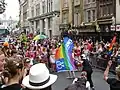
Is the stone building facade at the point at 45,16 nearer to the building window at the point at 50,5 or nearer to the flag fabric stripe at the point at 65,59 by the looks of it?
the building window at the point at 50,5

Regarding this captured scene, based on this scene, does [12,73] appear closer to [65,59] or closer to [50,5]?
[65,59]

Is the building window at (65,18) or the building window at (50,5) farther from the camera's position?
the building window at (50,5)

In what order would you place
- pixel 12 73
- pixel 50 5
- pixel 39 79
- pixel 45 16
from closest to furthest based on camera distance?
pixel 39 79 → pixel 12 73 → pixel 50 5 → pixel 45 16

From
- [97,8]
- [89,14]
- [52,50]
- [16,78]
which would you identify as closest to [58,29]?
[89,14]

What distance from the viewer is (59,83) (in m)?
18.4

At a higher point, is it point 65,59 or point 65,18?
point 65,18

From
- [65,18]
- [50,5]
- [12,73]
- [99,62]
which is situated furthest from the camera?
[50,5]

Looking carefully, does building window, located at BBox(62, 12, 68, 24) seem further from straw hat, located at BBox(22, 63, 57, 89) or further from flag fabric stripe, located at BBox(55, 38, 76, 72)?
straw hat, located at BBox(22, 63, 57, 89)

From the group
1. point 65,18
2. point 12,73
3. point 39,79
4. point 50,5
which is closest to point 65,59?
point 12,73

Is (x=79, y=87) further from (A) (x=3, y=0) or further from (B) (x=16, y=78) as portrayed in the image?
(A) (x=3, y=0)

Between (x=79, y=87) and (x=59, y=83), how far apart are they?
1387cm

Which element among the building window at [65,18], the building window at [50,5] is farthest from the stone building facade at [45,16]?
the building window at [65,18]

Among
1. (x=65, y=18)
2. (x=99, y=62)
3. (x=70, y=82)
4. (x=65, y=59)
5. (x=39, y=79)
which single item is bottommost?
(x=70, y=82)

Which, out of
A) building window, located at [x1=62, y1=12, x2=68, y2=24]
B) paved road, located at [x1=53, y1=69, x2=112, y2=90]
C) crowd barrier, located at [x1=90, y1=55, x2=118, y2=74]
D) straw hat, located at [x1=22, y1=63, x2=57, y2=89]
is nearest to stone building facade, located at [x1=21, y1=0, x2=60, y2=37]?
building window, located at [x1=62, y1=12, x2=68, y2=24]
